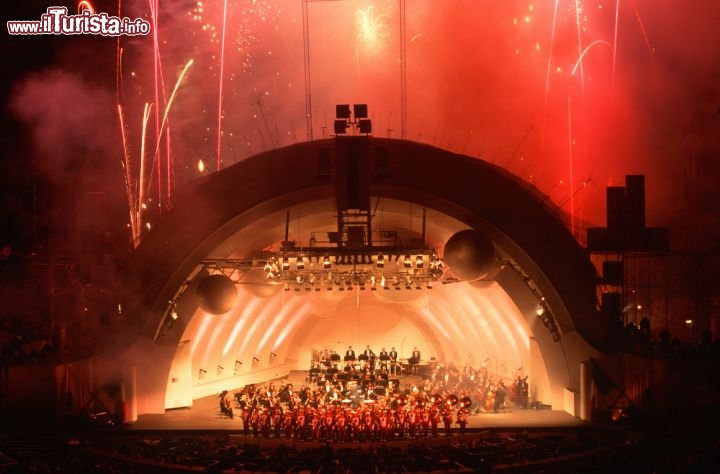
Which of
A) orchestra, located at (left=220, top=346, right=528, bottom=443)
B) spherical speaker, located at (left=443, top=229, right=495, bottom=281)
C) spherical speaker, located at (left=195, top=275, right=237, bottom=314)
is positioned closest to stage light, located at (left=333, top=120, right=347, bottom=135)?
spherical speaker, located at (left=443, top=229, right=495, bottom=281)

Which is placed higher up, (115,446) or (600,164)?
(600,164)

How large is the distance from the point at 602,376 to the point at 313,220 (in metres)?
9.96

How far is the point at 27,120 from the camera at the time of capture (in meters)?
35.7

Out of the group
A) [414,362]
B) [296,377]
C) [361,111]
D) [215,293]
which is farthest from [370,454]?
[296,377]

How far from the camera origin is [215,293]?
2486 cm

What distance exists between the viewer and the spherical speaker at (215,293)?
979 inches

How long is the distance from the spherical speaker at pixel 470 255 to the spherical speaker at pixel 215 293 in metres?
5.92

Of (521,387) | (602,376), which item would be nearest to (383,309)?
(521,387)

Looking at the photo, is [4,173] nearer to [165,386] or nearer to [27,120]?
[27,120]

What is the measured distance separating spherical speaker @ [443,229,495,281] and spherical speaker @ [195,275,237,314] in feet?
19.4

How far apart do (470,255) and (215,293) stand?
683 cm

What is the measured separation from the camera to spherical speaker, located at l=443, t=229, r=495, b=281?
76.4 feet

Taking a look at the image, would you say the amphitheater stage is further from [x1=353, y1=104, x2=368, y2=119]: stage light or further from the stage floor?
[x1=353, y1=104, x2=368, y2=119]: stage light

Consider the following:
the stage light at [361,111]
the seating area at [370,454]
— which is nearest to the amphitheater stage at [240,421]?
the seating area at [370,454]
